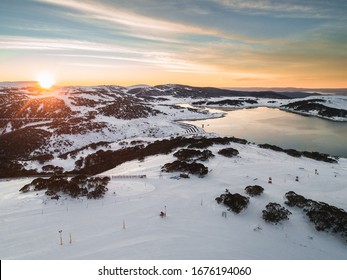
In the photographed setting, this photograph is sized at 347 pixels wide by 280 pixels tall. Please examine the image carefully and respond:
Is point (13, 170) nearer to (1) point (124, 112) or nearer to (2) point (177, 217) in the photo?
(2) point (177, 217)

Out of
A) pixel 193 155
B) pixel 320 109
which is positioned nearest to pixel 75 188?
pixel 193 155

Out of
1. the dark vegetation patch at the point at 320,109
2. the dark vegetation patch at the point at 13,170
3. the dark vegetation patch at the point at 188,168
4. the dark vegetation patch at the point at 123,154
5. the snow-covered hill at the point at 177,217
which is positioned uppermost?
the dark vegetation patch at the point at 320,109

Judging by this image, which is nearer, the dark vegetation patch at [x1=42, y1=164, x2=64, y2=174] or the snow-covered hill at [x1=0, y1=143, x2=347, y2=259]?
the snow-covered hill at [x1=0, y1=143, x2=347, y2=259]

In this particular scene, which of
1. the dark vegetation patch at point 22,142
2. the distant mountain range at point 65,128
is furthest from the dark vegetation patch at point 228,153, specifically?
the dark vegetation patch at point 22,142

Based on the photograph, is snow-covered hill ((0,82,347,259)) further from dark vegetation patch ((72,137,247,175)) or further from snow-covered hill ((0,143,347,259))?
dark vegetation patch ((72,137,247,175))

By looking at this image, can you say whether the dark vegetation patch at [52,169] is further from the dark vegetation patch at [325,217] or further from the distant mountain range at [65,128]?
the dark vegetation patch at [325,217]

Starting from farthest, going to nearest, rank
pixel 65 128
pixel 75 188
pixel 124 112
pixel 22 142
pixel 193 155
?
1. pixel 124 112
2. pixel 65 128
3. pixel 22 142
4. pixel 193 155
5. pixel 75 188

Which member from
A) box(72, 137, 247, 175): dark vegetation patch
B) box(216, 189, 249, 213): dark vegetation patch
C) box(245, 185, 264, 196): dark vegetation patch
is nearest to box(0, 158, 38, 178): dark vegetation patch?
box(72, 137, 247, 175): dark vegetation patch
